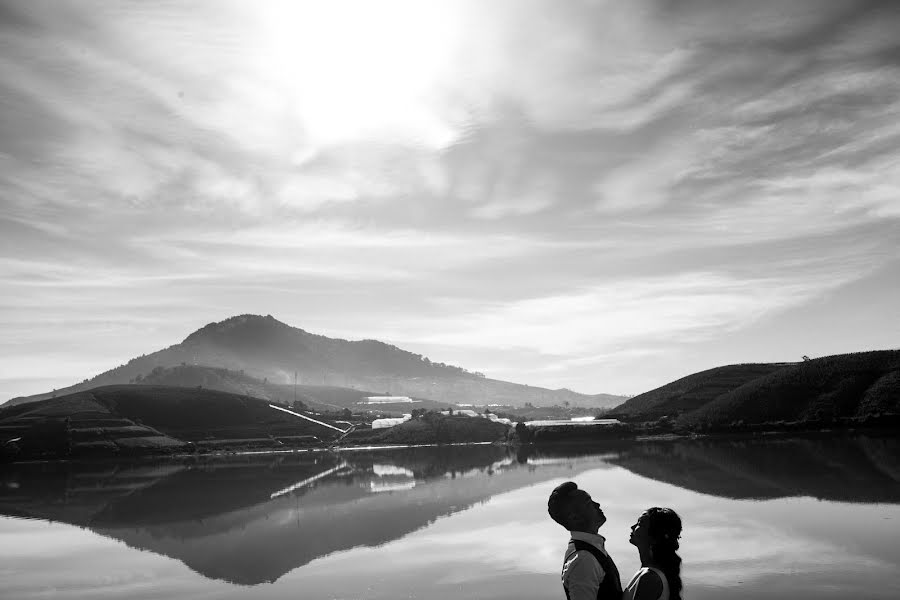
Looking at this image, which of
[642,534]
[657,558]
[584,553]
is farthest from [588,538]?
[657,558]

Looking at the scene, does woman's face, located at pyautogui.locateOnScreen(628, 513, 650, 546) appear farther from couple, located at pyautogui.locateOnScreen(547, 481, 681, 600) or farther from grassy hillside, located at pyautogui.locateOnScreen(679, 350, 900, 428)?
grassy hillside, located at pyautogui.locateOnScreen(679, 350, 900, 428)

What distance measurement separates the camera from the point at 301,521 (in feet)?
212

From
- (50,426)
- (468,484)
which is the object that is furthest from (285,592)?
(50,426)

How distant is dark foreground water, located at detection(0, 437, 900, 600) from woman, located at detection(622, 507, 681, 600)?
86.1 feet

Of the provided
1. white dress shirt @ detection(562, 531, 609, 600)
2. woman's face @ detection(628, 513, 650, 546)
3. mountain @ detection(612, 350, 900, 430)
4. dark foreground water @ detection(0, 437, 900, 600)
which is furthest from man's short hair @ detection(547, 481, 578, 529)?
mountain @ detection(612, 350, 900, 430)

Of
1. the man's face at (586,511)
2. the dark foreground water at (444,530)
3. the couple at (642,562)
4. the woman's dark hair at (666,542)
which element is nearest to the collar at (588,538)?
the couple at (642,562)

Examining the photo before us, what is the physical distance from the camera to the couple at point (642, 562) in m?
9.05

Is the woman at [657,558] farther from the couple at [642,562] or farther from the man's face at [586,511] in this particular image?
the man's face at [586,511]

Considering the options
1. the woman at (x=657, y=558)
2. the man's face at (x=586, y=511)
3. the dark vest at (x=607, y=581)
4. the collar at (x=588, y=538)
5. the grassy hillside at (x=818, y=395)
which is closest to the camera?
the woman at (x=657, y=558)

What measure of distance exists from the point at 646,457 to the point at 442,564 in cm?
7924

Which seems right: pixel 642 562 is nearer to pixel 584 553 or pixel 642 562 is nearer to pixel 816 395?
pixel 584 553

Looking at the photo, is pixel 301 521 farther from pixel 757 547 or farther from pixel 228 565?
pixel 757 547

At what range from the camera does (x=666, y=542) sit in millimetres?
9227

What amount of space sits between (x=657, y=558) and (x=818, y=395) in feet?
613
